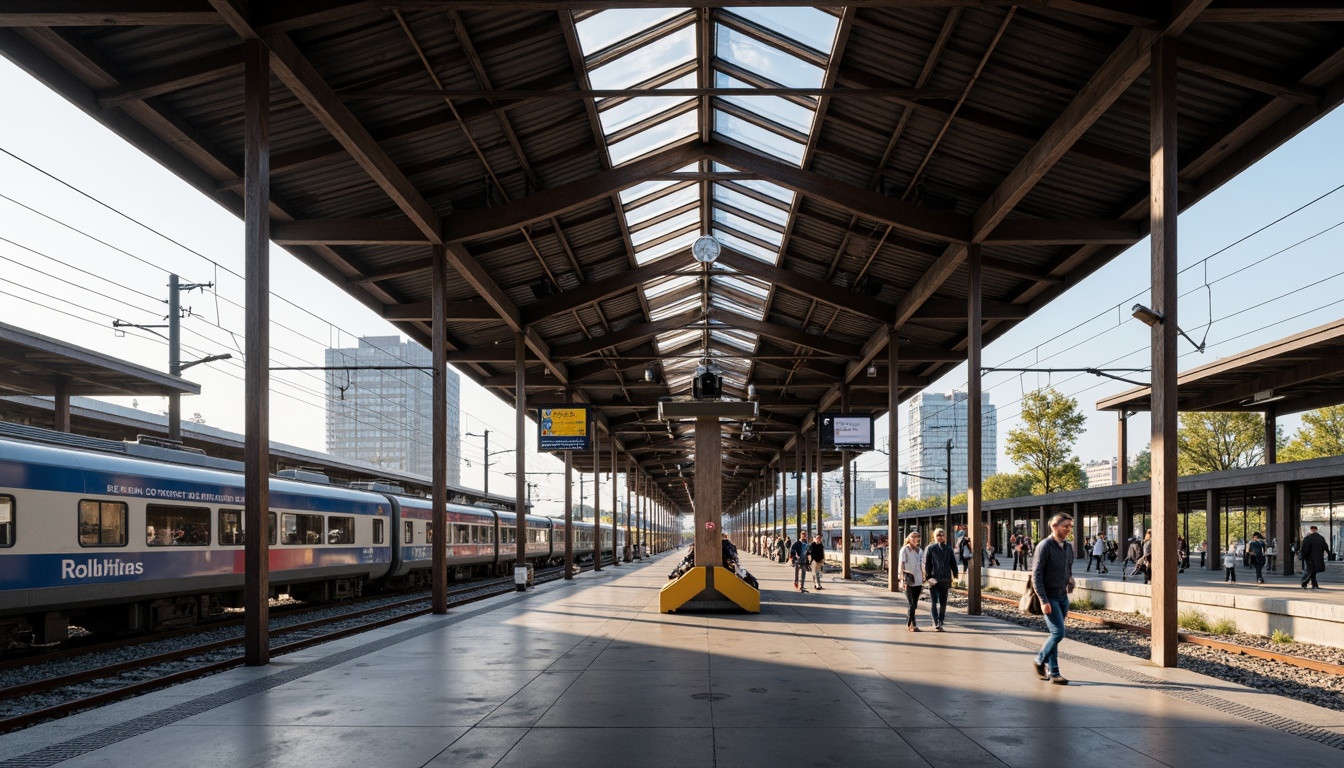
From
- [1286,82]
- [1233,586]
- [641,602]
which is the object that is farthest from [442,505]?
[1233,586]

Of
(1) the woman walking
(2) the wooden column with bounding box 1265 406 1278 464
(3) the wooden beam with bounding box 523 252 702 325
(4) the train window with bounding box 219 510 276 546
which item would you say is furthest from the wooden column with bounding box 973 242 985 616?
(2) the wooden column with bounding box 1265 406 1278 464

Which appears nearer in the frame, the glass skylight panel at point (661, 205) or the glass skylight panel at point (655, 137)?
the glass skylight panel at point (655, 137)

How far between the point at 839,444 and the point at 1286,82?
1638 centimetres

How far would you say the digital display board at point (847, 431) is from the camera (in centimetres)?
2772

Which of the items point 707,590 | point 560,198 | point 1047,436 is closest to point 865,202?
point 560,198

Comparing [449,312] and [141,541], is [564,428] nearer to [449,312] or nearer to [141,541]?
[449,312]

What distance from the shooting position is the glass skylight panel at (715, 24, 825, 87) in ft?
53.5

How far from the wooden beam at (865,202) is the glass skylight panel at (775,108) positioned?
3.42 ft

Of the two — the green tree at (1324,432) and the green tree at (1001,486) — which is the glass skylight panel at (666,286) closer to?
the green tree at (1324,432)

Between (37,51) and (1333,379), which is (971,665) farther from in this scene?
(1333,379)

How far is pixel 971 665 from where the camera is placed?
1155 centimetres

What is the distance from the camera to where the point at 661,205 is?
22.8 meters

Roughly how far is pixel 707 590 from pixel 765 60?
9525mm

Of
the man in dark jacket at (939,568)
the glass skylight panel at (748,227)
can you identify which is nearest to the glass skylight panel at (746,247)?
the glass skylight panel at (748,227)
